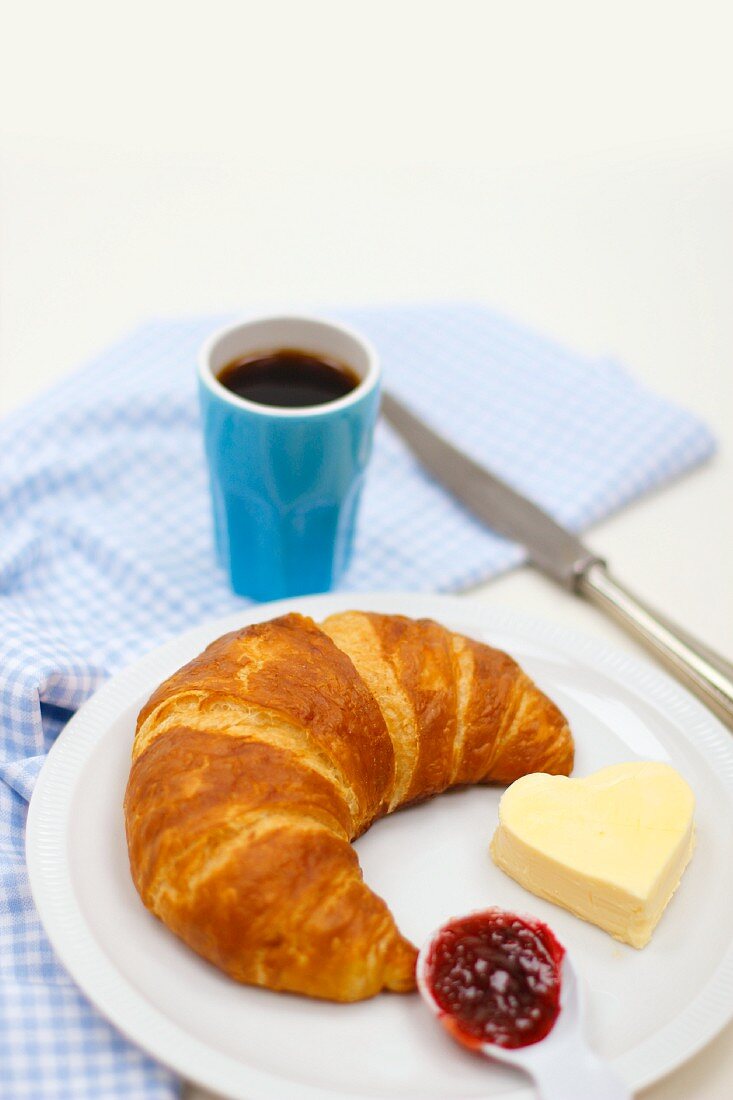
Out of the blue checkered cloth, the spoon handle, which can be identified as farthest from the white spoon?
the blue checkered cloth

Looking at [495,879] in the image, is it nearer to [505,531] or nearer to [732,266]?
[505,531]

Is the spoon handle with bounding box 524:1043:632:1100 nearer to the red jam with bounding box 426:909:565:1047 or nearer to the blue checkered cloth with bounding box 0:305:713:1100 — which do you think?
the red jam with bounding box 426:909:565:1047

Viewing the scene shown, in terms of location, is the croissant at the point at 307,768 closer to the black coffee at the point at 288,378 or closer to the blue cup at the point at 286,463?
the blue cup at the point at 286,463

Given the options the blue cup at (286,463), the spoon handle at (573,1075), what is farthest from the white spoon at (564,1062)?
the blue cup at (286,463)

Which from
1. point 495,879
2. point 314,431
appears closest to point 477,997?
point 495,879

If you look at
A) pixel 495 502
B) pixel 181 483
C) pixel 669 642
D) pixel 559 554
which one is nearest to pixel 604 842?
pixel 669 642
